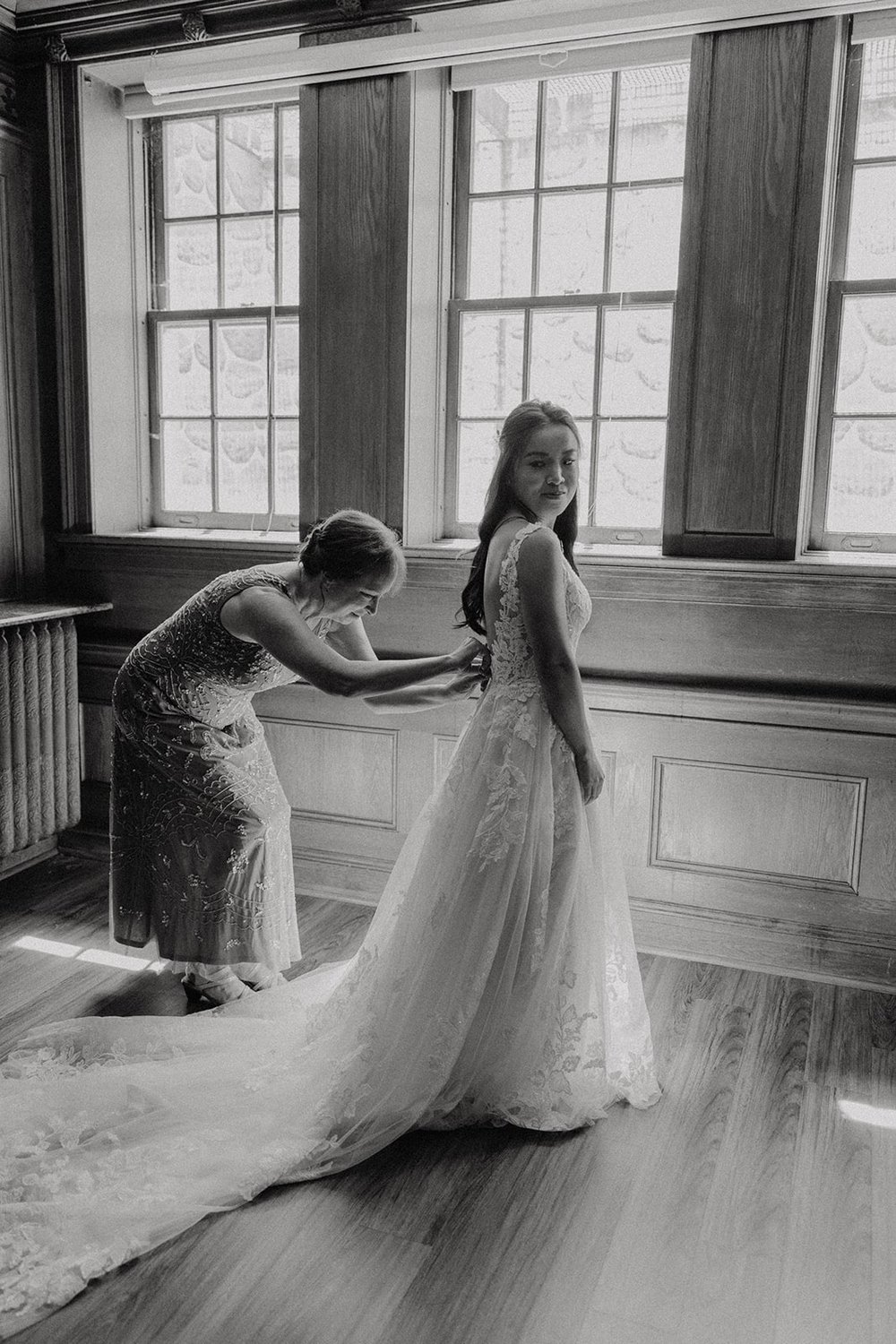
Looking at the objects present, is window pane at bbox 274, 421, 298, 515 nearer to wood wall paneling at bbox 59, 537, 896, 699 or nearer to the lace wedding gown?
wood wall paneling at bbox 59, 537, 896, 699

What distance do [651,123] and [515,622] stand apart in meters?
2.11

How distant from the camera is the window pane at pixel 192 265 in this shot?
4184 mm

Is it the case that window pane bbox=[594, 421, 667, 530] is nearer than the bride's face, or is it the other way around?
the bride's face

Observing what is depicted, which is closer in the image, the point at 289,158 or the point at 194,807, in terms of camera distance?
the point at 194,807

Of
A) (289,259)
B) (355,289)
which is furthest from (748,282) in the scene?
(289,259)

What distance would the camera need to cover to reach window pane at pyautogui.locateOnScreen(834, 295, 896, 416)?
334 centimetres

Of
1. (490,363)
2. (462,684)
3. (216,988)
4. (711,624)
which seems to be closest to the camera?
(462,684)

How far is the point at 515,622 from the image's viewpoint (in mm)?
2436

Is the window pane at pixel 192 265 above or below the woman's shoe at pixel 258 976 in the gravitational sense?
above

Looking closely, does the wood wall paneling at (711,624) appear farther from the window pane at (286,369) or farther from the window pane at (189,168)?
the window pane at (189,168)

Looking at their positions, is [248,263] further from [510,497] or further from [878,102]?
[878,102]

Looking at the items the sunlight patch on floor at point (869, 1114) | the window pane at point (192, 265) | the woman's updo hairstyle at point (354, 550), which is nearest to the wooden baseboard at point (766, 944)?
the sunlight patch on floor at point (869, 1114)

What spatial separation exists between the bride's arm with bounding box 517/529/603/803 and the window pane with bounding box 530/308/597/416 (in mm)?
1502

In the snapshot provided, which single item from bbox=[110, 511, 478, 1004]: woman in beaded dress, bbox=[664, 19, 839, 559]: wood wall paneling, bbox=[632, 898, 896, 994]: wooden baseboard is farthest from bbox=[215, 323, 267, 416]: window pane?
bbox=[632, 898, 896, 994]: wooden baseboard
